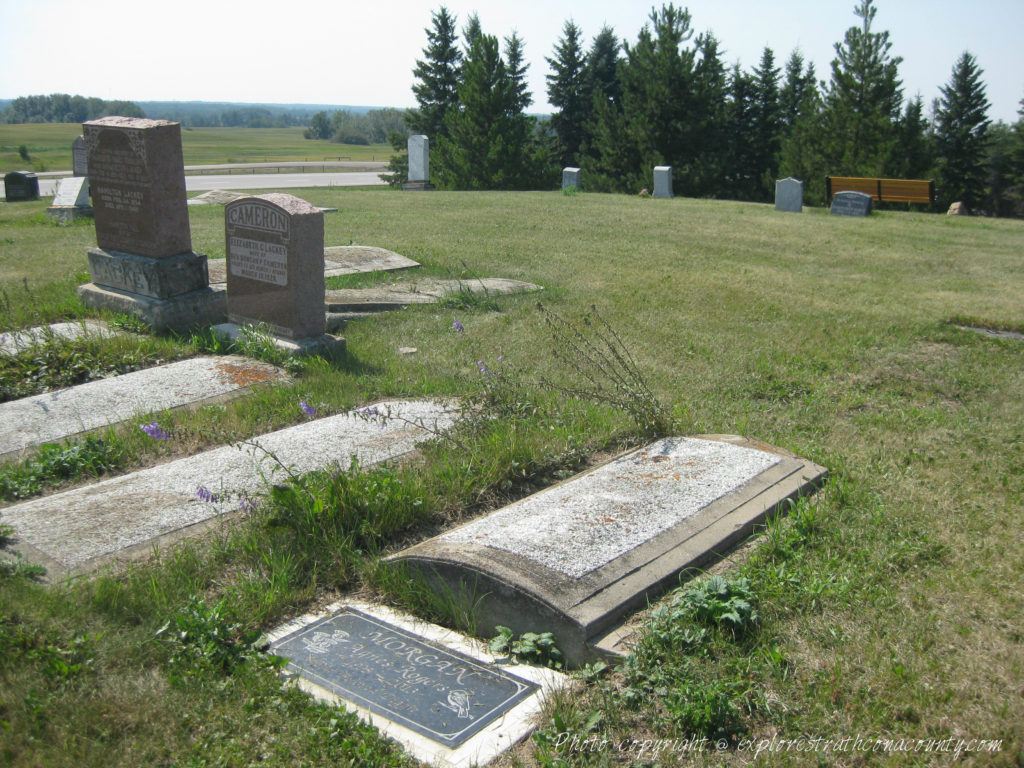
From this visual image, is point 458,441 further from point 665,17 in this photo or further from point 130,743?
point 665,17

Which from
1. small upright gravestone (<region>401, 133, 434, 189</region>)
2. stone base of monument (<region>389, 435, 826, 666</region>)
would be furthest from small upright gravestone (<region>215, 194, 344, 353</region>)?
small upright gravestone (<region>401, 133, 434, 189</region>)

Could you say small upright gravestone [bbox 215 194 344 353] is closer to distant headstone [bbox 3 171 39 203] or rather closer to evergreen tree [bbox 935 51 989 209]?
distant headstone [bbox 3 171 39 203]

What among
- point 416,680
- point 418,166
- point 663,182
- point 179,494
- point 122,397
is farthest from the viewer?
point 418,166

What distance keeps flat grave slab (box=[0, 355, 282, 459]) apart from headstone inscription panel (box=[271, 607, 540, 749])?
2.65 metres

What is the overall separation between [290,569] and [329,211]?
43.3 feet

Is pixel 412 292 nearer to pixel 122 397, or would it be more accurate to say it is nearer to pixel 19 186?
pixel 122 397

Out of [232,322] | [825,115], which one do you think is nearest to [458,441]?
[232,322]

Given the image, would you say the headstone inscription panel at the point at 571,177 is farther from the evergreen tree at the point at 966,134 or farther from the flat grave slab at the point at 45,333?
the evergreen tree at the point at 966,134

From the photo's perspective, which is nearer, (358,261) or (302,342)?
(302,342)

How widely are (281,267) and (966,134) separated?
4974 cm

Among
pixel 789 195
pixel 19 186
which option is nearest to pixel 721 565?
pixel 789 195

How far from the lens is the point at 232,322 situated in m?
6.89

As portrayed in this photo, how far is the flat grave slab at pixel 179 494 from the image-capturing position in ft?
11.2

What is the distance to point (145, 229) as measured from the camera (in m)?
7.08
